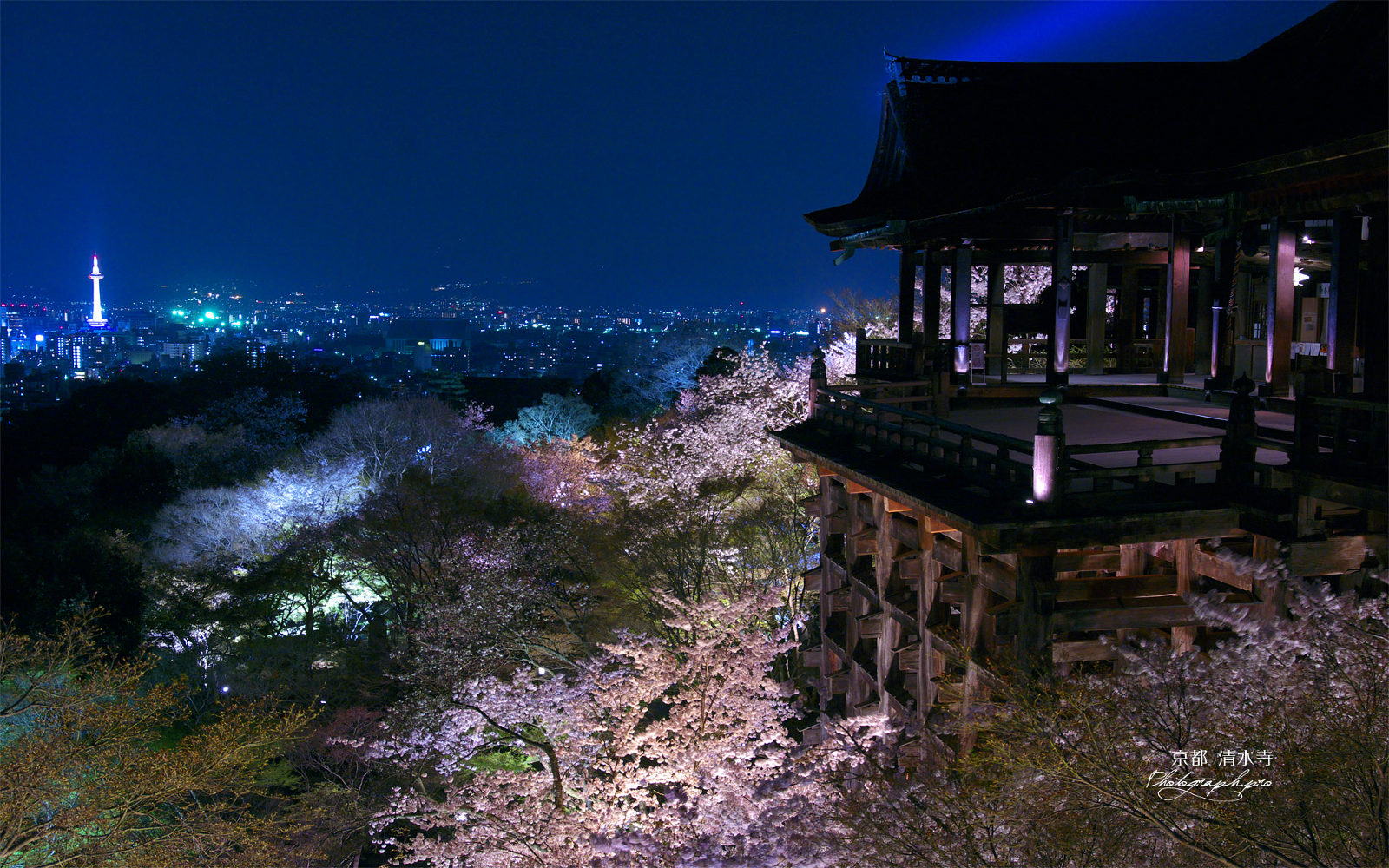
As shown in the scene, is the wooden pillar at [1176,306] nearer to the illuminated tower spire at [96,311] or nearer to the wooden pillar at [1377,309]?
the wooden pillar at [1377,309]

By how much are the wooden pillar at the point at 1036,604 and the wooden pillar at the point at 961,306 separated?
7.23m

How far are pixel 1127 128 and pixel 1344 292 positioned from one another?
18.3ft

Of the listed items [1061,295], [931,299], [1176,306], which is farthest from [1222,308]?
[931,299]

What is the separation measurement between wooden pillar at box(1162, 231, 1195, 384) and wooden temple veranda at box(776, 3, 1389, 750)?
0.14 feet

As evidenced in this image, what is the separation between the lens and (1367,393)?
27.1ft

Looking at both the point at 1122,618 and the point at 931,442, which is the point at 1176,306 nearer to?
the point at 931,442

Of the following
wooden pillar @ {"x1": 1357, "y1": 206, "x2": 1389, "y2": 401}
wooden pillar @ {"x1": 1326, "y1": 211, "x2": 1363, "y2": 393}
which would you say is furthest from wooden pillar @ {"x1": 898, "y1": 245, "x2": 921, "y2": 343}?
wooden pillar @ {"x1": 1357, "y1": 206, "x2": 1389, "y2": 401}

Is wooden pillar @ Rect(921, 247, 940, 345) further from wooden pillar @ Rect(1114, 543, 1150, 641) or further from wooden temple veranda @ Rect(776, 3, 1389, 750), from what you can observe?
wooden pillar @ Rect(1114, 543, 1150, 641)

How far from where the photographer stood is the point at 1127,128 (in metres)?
14.4

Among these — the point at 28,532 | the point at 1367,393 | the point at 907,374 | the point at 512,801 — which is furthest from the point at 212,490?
the point at 1367,393

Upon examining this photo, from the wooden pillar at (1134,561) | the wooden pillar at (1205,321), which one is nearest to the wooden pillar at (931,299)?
the wooden pillar at (1205,321)

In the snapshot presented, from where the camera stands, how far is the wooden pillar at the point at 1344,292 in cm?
980

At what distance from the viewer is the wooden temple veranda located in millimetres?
7281

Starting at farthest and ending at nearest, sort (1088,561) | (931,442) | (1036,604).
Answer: (1088,561) → (931,442) → (1036,604)
